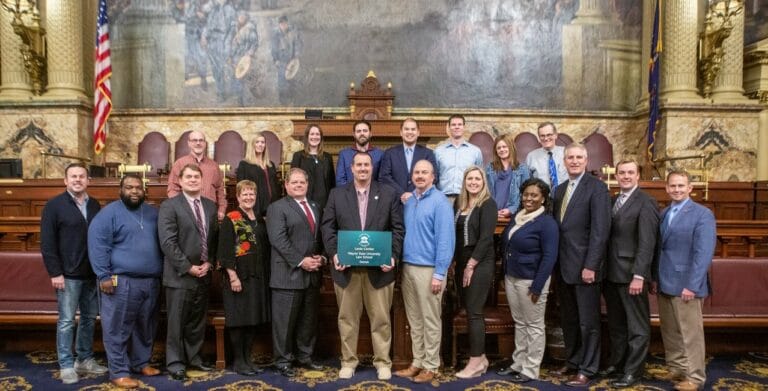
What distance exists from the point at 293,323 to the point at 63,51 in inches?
348

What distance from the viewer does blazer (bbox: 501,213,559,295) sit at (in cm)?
428

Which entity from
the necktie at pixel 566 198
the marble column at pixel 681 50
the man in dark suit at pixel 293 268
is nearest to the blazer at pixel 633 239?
the necktie at pixel 566 198

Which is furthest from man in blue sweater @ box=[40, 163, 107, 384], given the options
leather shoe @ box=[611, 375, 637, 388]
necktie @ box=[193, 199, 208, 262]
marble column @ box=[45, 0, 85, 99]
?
marble column @ box=[45, 0, 85, 99]

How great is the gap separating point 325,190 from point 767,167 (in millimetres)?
9357

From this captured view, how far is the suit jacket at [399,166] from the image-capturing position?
208 inches

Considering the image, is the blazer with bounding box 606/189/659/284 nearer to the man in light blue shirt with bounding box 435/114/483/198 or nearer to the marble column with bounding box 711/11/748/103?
the man in light blue shirt with bounding box 435/114/483/198

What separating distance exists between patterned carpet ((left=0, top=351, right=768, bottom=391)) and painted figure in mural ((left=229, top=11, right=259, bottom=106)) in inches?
303

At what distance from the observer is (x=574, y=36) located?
1142cm

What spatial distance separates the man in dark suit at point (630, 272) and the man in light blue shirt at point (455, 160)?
141cm

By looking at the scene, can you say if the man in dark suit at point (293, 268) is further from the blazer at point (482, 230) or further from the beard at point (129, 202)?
the blazer at point (482, 230)

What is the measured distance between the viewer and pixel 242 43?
11430mm

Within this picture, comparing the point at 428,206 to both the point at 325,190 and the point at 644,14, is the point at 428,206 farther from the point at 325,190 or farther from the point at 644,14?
the point at 644,14

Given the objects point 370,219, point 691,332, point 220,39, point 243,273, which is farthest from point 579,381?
point 220,39

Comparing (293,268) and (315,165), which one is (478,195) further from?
(315,165)
